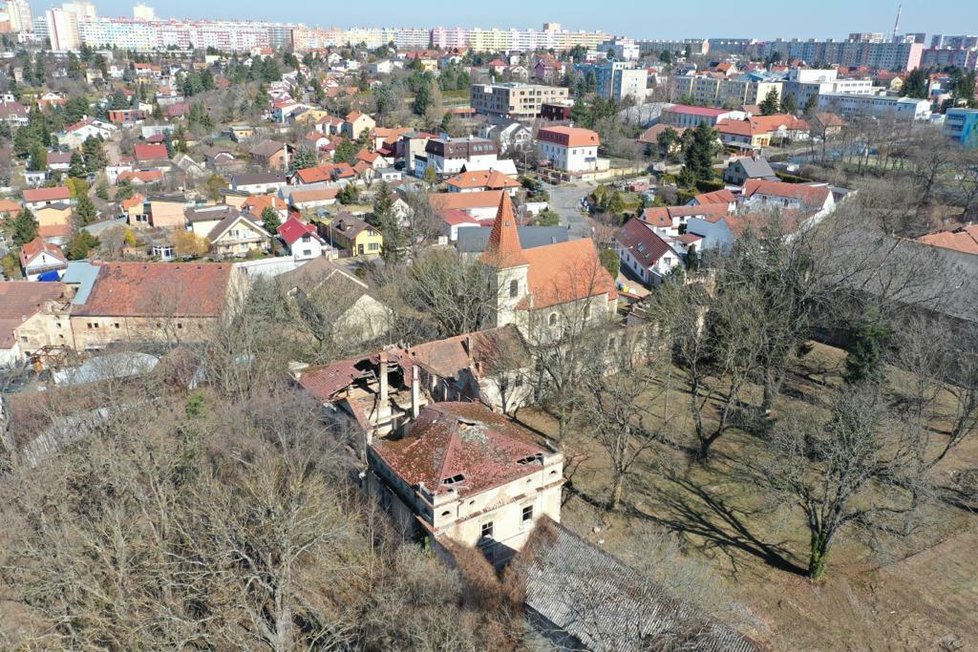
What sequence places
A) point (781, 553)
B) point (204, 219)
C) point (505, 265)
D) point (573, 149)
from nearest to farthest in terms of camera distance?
point (781, 553)
point (505, 265)
point (204, 219)
point (573, 149)

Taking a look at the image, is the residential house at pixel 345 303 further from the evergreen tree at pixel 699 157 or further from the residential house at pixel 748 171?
the residential house at pixel 748 171

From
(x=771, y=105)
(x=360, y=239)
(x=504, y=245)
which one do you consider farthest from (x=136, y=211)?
(x=771, y=105)

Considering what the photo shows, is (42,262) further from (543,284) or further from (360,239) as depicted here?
(543,284)

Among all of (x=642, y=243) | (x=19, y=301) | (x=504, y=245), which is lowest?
(x=19, y=301)

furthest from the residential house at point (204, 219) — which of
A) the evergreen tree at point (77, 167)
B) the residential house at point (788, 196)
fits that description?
the residential house at point (788, 196)

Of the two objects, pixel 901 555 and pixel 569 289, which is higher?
pixel 569 289

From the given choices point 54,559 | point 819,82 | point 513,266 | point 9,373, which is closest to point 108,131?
point 9,373

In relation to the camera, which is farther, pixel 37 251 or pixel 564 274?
pixel 37 251

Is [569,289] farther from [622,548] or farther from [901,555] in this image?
[901,555]
